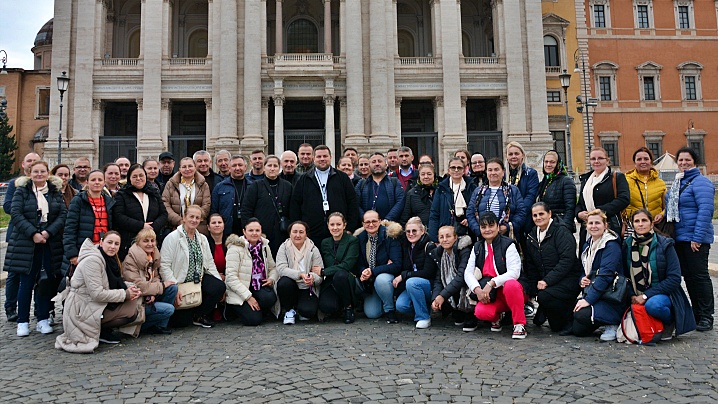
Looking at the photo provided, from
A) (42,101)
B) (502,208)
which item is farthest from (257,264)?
(42,101)

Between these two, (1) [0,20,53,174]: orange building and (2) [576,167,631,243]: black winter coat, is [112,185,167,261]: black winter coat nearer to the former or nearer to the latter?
(2) [576,167,631,243]: black winter coat

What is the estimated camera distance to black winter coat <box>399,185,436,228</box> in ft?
28.6

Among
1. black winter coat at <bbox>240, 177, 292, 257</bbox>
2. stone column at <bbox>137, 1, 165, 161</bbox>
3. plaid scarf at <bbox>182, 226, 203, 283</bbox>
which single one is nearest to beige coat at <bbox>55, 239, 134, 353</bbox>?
plaid scarf at <bbox>182, 226, 203, 283</bbox>

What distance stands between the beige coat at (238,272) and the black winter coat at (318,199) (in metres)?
1.06

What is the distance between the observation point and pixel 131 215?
25.1ft

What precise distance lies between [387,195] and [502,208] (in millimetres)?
2033

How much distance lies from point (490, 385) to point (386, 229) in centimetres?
361

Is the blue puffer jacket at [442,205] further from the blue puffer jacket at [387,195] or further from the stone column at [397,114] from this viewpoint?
the stone column at [397,114]

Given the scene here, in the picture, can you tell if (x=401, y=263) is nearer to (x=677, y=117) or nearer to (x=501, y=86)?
(x=501, y=86)

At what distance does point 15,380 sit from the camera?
5.16m

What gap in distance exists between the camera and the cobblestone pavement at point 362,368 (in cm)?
466

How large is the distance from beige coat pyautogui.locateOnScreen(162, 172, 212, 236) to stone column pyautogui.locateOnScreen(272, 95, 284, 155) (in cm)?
2221

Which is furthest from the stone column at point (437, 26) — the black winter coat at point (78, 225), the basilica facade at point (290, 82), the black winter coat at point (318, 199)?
the black winter coat at point (78, 225)

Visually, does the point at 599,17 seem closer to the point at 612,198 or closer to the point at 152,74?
the point at 152,74
